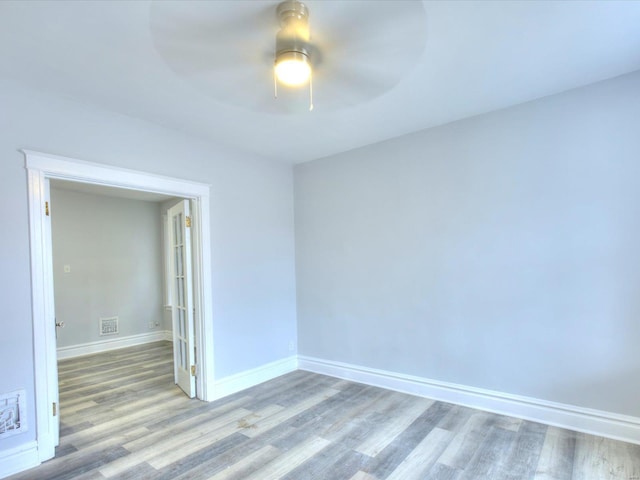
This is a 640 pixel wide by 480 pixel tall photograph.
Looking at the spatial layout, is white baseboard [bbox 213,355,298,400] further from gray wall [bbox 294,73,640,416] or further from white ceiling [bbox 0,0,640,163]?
white ceiling [bbox 0,0,640,163]

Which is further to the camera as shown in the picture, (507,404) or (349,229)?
(349,229)

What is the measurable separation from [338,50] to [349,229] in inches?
90.9

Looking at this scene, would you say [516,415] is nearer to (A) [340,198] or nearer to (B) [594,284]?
(B) [594,284]

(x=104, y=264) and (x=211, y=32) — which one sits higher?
(x=211, y=32)

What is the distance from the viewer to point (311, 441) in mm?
2615

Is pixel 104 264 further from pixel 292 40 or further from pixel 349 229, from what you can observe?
pixel 292 40

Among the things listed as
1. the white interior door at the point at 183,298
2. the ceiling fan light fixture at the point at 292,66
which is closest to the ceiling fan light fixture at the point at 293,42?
the ceiling fan light fixture at the point at 292,66

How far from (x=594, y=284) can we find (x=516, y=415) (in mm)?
1238

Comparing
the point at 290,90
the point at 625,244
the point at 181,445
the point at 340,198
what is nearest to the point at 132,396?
the point at 181,445

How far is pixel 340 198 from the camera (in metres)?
4.03

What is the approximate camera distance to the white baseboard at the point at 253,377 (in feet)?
11.5

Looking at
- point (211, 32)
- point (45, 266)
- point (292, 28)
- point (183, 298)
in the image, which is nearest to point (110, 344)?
point (183, 298)

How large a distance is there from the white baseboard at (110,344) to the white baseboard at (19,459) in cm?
345

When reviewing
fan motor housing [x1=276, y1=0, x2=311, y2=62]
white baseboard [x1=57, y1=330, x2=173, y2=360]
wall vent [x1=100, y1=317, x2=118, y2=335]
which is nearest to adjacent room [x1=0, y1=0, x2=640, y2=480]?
fan motor housing [x1=276, y1=0, x2=311, y2=62]
